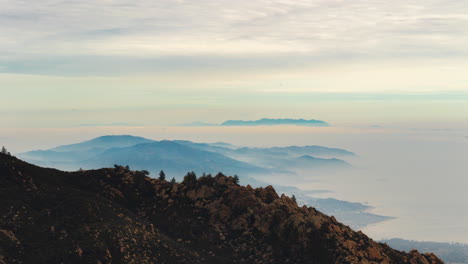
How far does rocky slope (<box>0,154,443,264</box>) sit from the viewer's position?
8194 cm

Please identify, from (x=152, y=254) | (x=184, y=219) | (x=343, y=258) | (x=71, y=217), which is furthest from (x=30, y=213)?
(x=343, y=258)

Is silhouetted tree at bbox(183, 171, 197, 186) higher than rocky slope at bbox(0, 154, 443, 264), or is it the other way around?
silhouetted tree at bbox(183, 171, 197, 186)

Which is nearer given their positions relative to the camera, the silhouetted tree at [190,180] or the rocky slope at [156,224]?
the rocky slope at [156,224]

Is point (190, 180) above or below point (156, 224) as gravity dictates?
above

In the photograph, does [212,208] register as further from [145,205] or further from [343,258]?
[343,258]

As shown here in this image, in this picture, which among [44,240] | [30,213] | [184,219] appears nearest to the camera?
[44,240]

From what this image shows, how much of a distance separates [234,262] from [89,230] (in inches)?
1106

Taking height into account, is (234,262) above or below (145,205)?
below

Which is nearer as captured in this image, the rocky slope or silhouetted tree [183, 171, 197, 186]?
the rocky slope

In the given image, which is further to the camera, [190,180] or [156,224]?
[190,180]

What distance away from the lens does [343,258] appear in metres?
88.6

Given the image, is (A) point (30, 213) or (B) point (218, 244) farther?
(B) point (218, 244)

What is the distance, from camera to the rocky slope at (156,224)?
269 ft

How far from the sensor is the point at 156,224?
101 m
